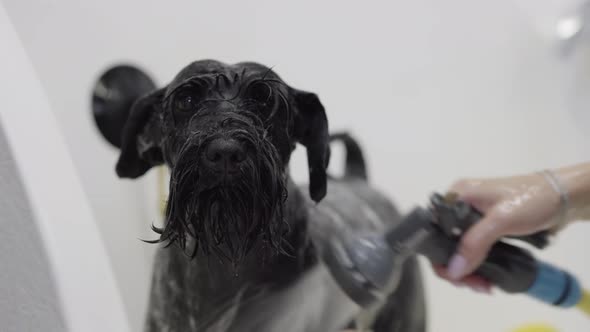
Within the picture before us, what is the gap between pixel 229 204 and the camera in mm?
541

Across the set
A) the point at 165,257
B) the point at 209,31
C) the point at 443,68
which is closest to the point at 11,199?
the point at 165,257

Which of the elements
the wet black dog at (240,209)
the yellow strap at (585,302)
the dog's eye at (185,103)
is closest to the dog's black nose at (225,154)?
the wet black dog at (240,209)

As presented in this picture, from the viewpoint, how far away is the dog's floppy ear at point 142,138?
0.71 m

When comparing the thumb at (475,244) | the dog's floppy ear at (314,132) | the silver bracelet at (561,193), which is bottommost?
the thumb at (475,244)

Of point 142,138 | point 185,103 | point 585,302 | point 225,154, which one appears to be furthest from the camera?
point 585,302

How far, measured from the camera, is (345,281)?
0.76 metres

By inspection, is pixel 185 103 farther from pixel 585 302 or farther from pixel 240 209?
pixel 585 302

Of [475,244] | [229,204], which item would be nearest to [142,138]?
[229,204]

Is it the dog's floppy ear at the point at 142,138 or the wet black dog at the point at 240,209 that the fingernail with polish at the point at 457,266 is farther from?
the dog's floppy ear at the point at 142,138

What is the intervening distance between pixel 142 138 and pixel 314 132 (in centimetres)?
22

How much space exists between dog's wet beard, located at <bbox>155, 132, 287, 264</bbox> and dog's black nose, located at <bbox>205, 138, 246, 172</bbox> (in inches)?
0.4

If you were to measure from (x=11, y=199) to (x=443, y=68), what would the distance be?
3.49 feet

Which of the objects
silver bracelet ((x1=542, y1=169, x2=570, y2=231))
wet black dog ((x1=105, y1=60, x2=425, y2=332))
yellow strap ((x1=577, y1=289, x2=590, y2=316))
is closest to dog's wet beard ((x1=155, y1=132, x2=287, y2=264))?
wet black dog ((x1=105, y1=60, x2=425, y2=332))

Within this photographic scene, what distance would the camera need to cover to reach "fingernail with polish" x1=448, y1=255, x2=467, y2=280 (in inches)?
31.4
